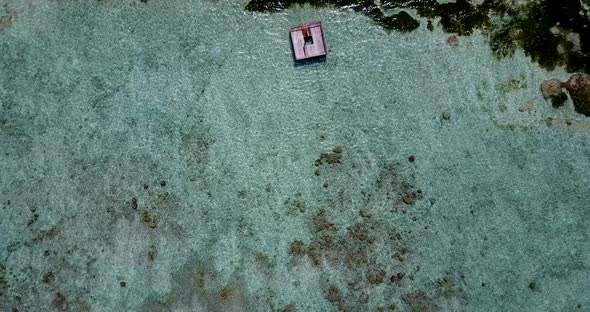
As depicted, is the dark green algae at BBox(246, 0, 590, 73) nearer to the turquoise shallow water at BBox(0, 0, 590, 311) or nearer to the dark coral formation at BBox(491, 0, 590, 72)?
the dark coral formation at BBox(491, 0, 590, 72)

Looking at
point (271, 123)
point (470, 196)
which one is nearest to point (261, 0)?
point (271, 123)

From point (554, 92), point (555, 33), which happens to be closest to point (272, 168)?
point (554, 92)

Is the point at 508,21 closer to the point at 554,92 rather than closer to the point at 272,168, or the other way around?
the point at 554,92

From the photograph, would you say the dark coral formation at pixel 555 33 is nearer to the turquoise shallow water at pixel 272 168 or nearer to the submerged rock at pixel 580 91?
the submerged rock at pixel 580 91

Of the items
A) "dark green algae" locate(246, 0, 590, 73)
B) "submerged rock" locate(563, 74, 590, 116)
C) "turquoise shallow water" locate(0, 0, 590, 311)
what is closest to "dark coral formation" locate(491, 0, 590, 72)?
"dark green algae" locate(246, 0, 590, 73)

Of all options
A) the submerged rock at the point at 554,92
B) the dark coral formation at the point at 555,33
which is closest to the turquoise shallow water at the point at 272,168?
the submerged rock at the point at 554,92

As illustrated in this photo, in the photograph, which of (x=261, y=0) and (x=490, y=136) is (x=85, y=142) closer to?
(x=261, y=0)
